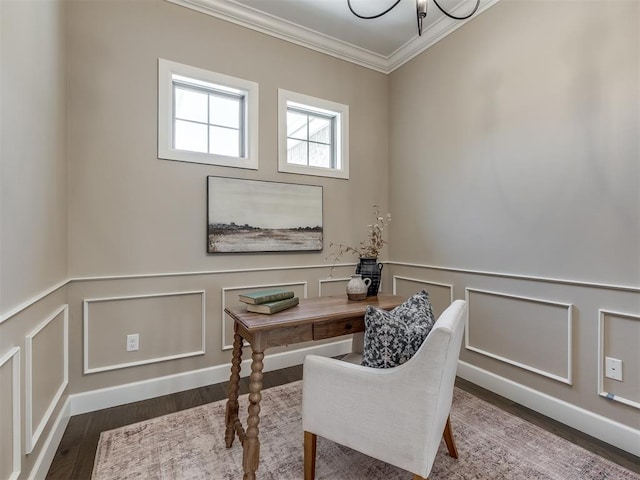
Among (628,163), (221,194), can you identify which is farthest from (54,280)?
(628,163)

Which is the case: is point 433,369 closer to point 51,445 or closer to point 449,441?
point 449,441

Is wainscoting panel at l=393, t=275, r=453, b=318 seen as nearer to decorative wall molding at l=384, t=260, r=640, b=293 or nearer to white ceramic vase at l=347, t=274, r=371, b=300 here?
decorative wall molding at l=384, t=260, r=640, b=293

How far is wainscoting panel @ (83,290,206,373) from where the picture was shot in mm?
2242

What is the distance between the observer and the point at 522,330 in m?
2.30

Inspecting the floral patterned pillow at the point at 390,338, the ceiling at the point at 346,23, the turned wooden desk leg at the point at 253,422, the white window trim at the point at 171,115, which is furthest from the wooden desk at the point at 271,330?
the ceiling at the point at 346,23

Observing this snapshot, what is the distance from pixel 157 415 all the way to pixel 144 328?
0.60 meters

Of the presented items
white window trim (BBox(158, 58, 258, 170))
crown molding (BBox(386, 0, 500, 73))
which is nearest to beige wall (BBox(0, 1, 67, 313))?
white window trim (BBox(158, 58, 258, 170))

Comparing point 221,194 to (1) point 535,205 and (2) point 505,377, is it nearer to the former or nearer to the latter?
(1) point 535,205

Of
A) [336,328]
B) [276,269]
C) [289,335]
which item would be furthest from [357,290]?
[276,269]

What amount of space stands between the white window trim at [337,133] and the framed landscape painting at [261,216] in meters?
0.16

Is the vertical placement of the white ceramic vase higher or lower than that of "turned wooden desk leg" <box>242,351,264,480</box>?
higher

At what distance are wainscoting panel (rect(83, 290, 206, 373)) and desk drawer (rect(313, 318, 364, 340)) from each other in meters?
1.28

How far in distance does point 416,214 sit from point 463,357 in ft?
4.35

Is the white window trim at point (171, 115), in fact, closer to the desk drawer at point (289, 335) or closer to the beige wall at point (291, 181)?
the beige wall at point (291, 181)
